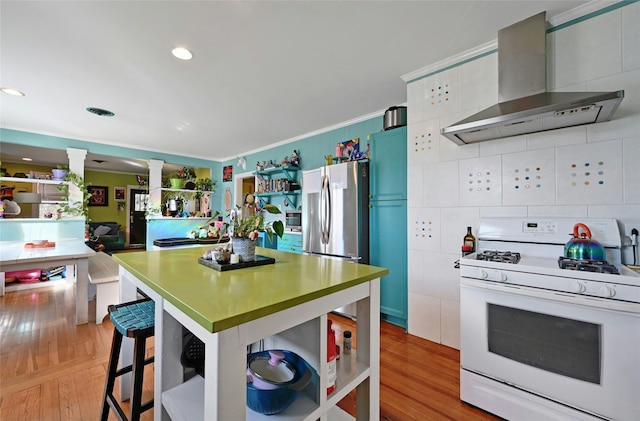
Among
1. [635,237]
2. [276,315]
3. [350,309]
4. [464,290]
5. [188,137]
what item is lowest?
[350,309]

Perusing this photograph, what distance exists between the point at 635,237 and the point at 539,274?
2.10 ft

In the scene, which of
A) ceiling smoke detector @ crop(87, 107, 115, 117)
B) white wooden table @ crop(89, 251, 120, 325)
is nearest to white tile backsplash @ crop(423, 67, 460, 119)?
white wooden table @ crop(89, 251, 120, 325)

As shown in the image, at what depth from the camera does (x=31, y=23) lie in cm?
174

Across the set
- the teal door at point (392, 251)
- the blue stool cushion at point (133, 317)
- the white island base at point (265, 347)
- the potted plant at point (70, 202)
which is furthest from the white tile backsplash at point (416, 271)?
the potted plant at point (70, 202)

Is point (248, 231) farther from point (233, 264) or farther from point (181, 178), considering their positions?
point (181, 178)

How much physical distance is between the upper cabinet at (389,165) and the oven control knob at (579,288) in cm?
148

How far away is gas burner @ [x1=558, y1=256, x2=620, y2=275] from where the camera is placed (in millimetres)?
1274

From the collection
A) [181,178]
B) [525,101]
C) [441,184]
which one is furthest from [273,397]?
[181,178]

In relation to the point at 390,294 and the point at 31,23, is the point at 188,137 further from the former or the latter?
the point at 390,294

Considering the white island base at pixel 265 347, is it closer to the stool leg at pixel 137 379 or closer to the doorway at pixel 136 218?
the stool leg at pixel 137 379

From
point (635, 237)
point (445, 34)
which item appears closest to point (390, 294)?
point (635, 237)

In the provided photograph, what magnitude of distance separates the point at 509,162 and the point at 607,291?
1003 millimetres

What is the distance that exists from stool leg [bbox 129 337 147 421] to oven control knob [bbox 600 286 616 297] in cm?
204

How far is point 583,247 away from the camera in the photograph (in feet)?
4.79
